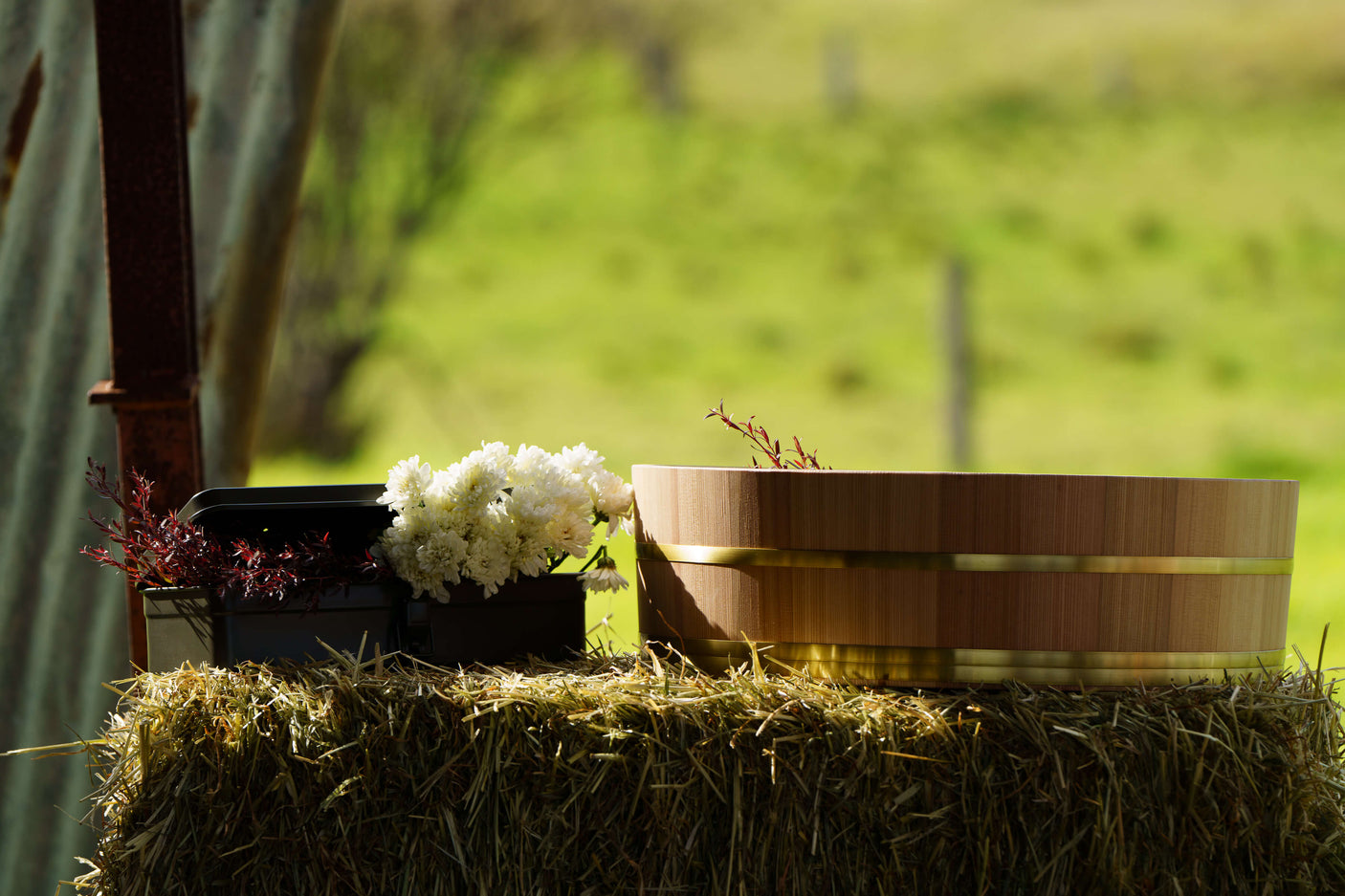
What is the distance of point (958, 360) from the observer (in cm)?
1016

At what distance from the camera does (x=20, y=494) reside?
2.58 m

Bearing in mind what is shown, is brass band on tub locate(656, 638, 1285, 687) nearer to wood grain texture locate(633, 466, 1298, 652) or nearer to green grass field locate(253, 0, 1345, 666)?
wood grain texture locate(633, 466, 1298, 652)

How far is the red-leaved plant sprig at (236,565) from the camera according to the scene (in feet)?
5.04

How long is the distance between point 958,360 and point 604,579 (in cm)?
898

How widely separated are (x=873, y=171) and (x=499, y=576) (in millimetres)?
18270

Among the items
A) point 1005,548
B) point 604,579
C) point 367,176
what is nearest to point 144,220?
point 604,579

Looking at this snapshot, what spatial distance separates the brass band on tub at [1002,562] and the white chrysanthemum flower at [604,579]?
218mm

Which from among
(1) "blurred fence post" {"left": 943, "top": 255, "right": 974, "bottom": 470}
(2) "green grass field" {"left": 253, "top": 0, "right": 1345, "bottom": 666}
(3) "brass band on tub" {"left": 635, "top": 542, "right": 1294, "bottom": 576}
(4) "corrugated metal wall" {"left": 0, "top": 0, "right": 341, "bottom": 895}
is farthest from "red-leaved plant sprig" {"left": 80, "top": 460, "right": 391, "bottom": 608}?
(1) "blurred fence post" {"left": 943, "top": 255, "right": 974, "bottom": 470}

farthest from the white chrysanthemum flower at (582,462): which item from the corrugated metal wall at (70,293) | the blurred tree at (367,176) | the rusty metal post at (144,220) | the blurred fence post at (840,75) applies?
the blurred fence post at (840,75)

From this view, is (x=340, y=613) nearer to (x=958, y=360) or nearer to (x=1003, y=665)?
(x=1003, y=665)

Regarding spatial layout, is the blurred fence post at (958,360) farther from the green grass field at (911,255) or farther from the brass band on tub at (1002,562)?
the brass band on tub at (1002,562)

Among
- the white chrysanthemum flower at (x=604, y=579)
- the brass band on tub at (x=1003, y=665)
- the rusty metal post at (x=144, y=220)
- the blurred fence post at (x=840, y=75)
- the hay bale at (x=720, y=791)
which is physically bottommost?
the hay bale at (x=720, y=791)

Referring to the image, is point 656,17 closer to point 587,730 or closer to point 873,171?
point 873,171

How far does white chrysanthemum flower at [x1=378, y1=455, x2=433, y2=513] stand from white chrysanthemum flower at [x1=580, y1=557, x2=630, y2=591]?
11.5 inches
